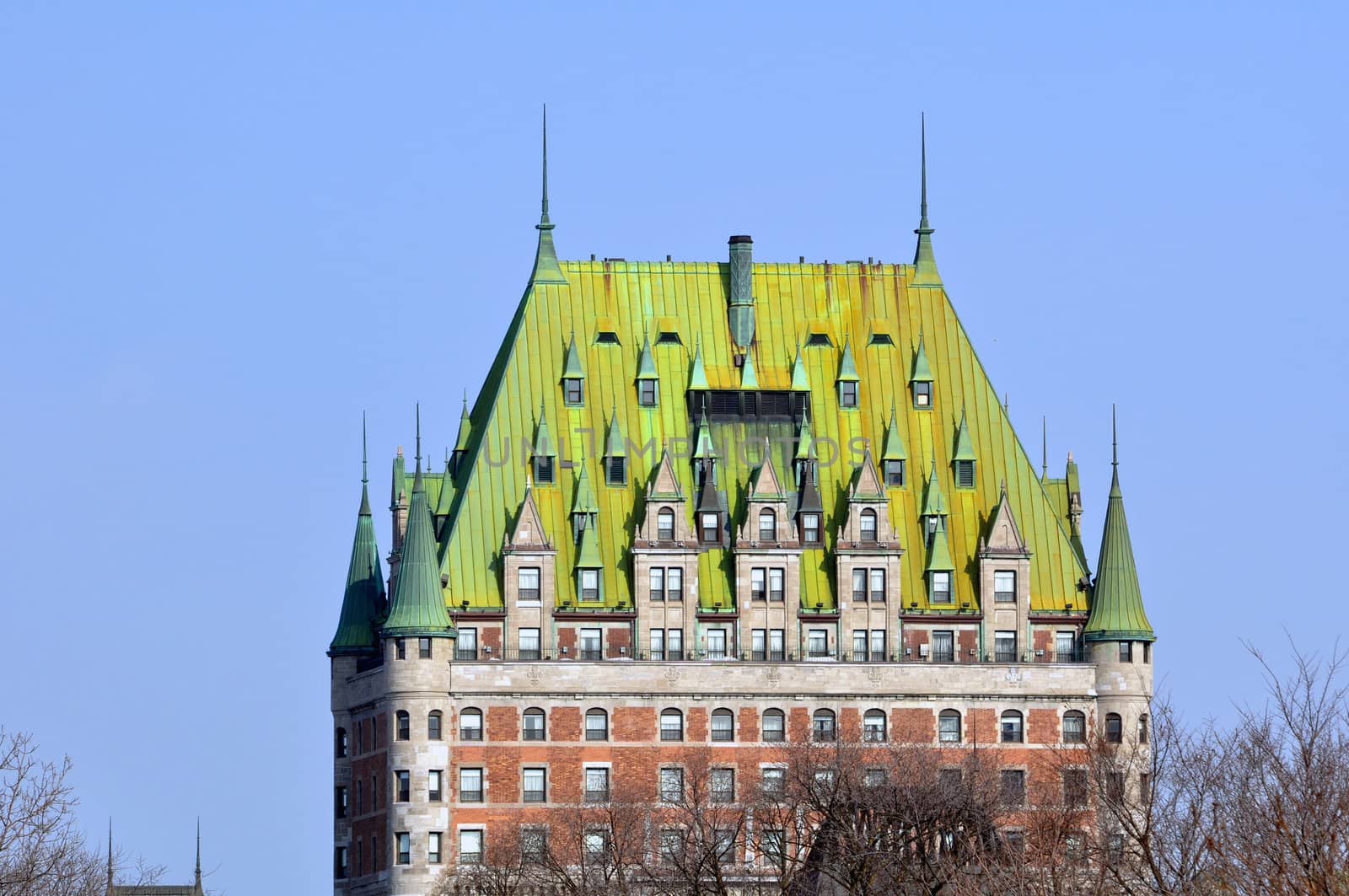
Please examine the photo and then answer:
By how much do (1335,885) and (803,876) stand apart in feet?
225

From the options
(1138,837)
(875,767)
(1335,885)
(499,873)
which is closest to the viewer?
(1335,885)

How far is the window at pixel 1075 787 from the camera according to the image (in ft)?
556

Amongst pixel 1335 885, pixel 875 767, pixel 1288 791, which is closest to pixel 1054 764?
pixel 875 767

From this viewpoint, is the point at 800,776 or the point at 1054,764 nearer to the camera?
the point at 800,776

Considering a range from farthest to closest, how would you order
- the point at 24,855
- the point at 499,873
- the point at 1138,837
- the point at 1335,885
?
the point at 499,873 → the point at 24,855 → the point at 1138,837 → the point at 1335,885

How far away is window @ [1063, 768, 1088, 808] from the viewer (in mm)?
169375

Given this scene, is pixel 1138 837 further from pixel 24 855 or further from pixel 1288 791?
pixel 24 855

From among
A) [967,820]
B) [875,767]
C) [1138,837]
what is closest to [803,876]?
[967,820]

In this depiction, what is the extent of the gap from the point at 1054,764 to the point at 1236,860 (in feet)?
259

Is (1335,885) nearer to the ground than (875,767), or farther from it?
nearer to the ground

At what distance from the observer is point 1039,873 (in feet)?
430

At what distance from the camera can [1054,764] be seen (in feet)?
650

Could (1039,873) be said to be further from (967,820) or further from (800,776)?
(800,776)

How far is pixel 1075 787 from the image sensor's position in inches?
6969
